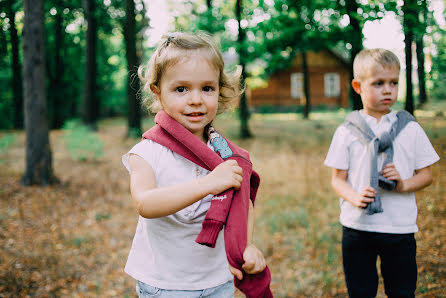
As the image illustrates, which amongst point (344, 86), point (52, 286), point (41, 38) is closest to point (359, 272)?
point (52, 286)

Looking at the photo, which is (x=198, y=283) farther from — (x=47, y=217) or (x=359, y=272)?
(x=47, y=217)

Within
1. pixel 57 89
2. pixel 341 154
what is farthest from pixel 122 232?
pixel 57 89

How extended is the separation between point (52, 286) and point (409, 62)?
5137 mm

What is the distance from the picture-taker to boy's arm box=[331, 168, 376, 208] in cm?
208

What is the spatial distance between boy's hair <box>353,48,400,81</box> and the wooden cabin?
1127 inches

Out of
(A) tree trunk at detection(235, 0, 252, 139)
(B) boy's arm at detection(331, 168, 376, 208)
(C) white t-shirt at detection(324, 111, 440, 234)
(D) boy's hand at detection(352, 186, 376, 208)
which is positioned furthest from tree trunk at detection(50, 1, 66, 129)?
(D) boy's hand at detection(352, 186, 376, 208)

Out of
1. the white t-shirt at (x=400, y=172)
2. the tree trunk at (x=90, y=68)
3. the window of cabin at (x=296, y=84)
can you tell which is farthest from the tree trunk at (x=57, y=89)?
the white t-shirt at (x=400, y=172)

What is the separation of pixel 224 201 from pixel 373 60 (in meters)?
1.43

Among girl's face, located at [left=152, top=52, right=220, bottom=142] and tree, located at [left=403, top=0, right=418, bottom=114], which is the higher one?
tree, located at [left=403, top=0, right=418, bottom=114]

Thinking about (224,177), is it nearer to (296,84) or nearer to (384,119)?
(384,119)

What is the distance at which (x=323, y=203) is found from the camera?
622 centimetres

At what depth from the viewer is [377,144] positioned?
7.02ft

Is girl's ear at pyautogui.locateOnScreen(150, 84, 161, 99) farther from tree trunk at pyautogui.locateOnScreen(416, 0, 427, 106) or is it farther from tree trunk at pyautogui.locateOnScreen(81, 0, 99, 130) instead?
tree trunk at pyautogui.locateOnScreen(81, 0, 99, 130)

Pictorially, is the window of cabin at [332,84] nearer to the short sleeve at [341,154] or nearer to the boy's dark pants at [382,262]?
the short sleeve at [341,154]
